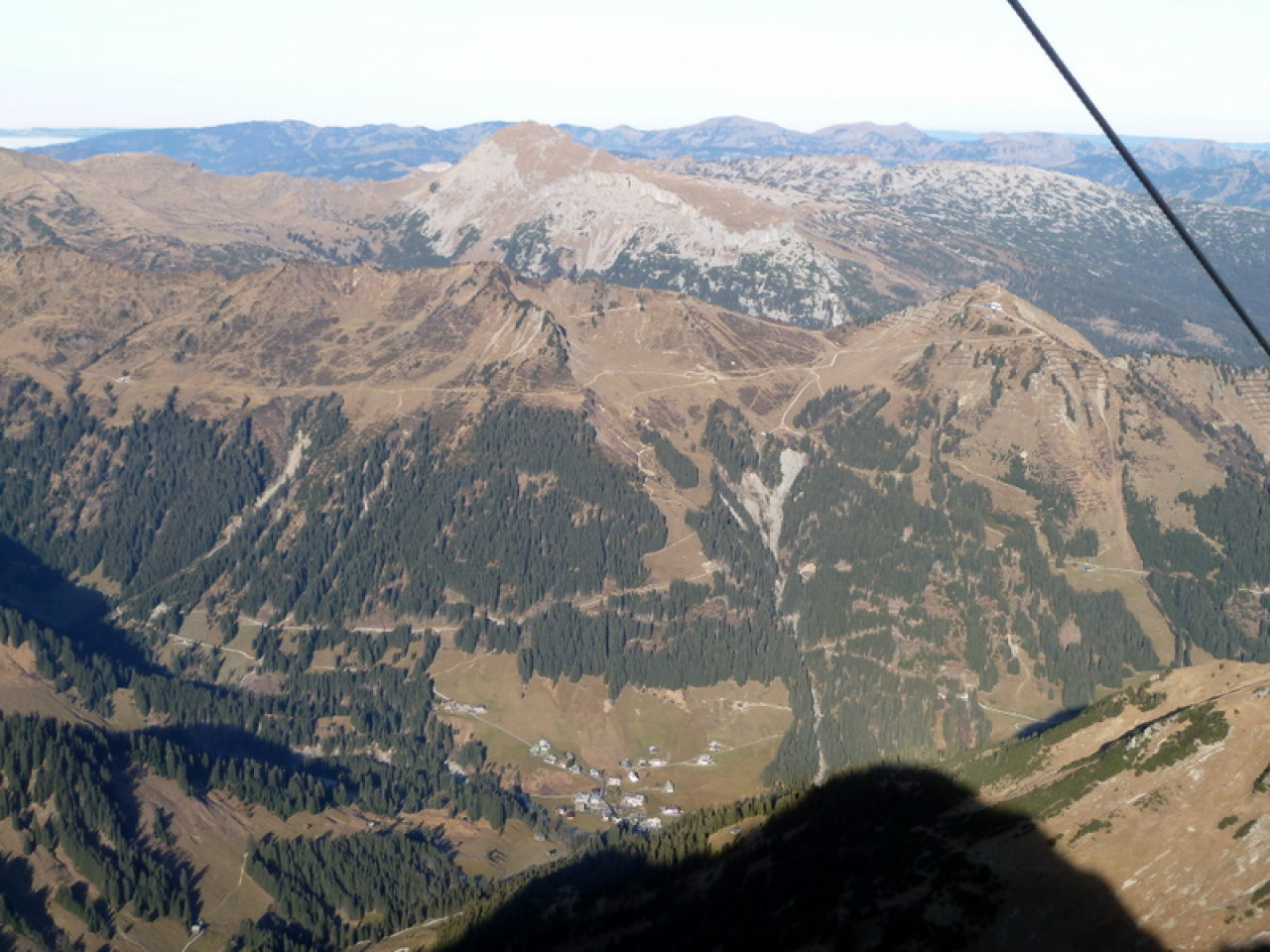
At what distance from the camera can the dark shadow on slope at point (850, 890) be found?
9294 cm

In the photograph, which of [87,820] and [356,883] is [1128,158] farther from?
[87,820]

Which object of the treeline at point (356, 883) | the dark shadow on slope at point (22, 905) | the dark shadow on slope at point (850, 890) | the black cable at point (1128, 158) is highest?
A: the black cable at point (1128, 158)

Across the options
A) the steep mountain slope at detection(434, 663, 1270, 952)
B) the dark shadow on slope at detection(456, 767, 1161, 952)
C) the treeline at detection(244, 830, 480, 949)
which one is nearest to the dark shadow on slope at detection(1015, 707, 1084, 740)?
the steep mountain slope at detection(434, 663, 1270, 952)

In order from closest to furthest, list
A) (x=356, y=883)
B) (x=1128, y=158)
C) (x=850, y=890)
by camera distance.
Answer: (x=1128, y=158), (x=850, y=890), (x=356, y=883)

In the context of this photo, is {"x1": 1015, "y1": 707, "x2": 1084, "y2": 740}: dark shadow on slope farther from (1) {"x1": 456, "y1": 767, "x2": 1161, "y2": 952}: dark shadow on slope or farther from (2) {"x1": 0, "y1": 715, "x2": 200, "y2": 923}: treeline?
(2) {"x1": 0, "y1": 715, "x2": 200, "y2": 923}: treeline

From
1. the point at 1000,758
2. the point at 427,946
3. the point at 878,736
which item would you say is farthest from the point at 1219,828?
the point at 878,736

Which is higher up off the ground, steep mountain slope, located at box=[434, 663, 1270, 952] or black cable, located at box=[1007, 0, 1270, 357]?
black cable, located at box=[1007, 0, 1270, 357]

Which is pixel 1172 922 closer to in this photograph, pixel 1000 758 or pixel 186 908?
pixel 1000 758

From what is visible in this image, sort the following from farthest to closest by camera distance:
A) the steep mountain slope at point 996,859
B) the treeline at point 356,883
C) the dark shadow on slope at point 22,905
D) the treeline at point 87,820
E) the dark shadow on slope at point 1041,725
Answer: the dark shadow on slope at point 1041,725 → the treeline at point 356,883 → the treeline at point 87,820 → the dark shadow on slope at point 22,905 → the steep mountain slope at point 996,859

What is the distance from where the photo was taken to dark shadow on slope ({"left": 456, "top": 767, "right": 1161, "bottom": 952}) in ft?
305

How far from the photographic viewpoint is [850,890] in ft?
352

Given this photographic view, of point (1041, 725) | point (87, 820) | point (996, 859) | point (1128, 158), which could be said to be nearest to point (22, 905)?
point (87, 820)

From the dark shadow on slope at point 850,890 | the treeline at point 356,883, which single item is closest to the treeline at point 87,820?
the treeline at point 356,883

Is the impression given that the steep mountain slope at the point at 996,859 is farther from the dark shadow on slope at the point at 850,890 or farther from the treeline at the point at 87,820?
the treeline at the point at 87,820
